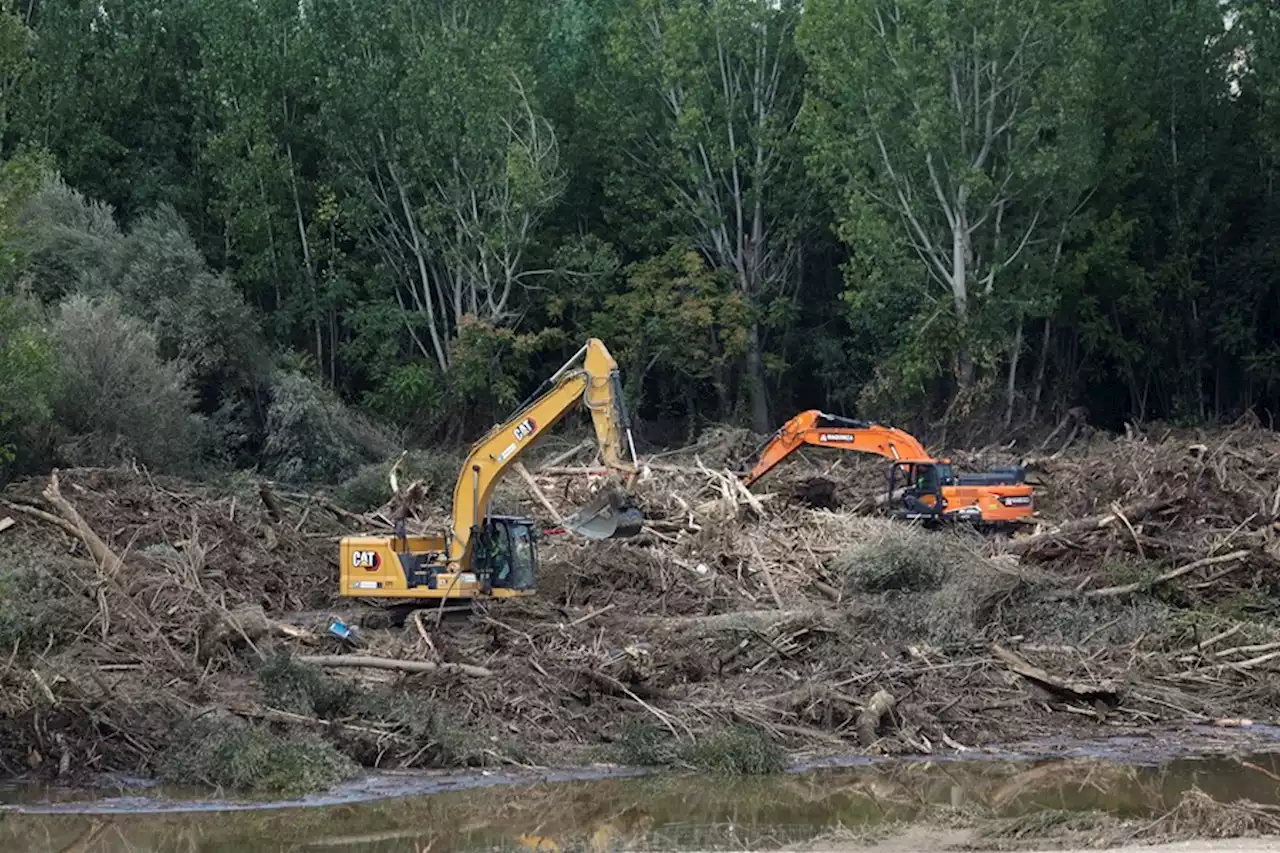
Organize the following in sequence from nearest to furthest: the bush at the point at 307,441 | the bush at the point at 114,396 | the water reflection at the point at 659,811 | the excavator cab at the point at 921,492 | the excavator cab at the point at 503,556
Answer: the water reflection at the point at 659,811
the excavator cab at the point at 503,556
the excavator cab at the point at 921,492
the bush at the point at 114,396
the bush at the point at 307,441

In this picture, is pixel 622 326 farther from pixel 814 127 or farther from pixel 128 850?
pixel 128 850

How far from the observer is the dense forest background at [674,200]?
39.1 meters

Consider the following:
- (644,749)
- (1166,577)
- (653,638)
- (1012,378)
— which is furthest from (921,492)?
(1012,378)

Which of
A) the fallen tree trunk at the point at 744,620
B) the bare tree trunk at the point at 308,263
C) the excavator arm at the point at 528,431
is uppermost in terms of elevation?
the bare tree trunk at the point at 308,263

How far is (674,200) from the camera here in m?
46.1

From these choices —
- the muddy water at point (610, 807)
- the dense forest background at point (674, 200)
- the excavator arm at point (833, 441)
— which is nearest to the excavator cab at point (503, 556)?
the muddy water at point (610, 807)

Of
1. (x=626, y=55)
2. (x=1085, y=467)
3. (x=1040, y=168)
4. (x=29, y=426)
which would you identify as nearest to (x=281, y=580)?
(x=29, y=426)

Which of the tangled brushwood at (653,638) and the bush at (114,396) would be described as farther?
the bush at (114,396)

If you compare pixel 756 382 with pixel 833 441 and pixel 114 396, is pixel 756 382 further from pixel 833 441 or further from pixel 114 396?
pixel 114 396

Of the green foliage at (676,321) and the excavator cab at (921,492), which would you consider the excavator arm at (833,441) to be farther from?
the green foliage at (676,321)

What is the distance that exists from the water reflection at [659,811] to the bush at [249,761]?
2.09 feet

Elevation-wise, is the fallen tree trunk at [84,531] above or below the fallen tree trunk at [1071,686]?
above

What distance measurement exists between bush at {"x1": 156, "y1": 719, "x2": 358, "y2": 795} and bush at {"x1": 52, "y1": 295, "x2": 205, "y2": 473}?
14.3m

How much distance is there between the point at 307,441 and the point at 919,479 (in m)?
16.3
